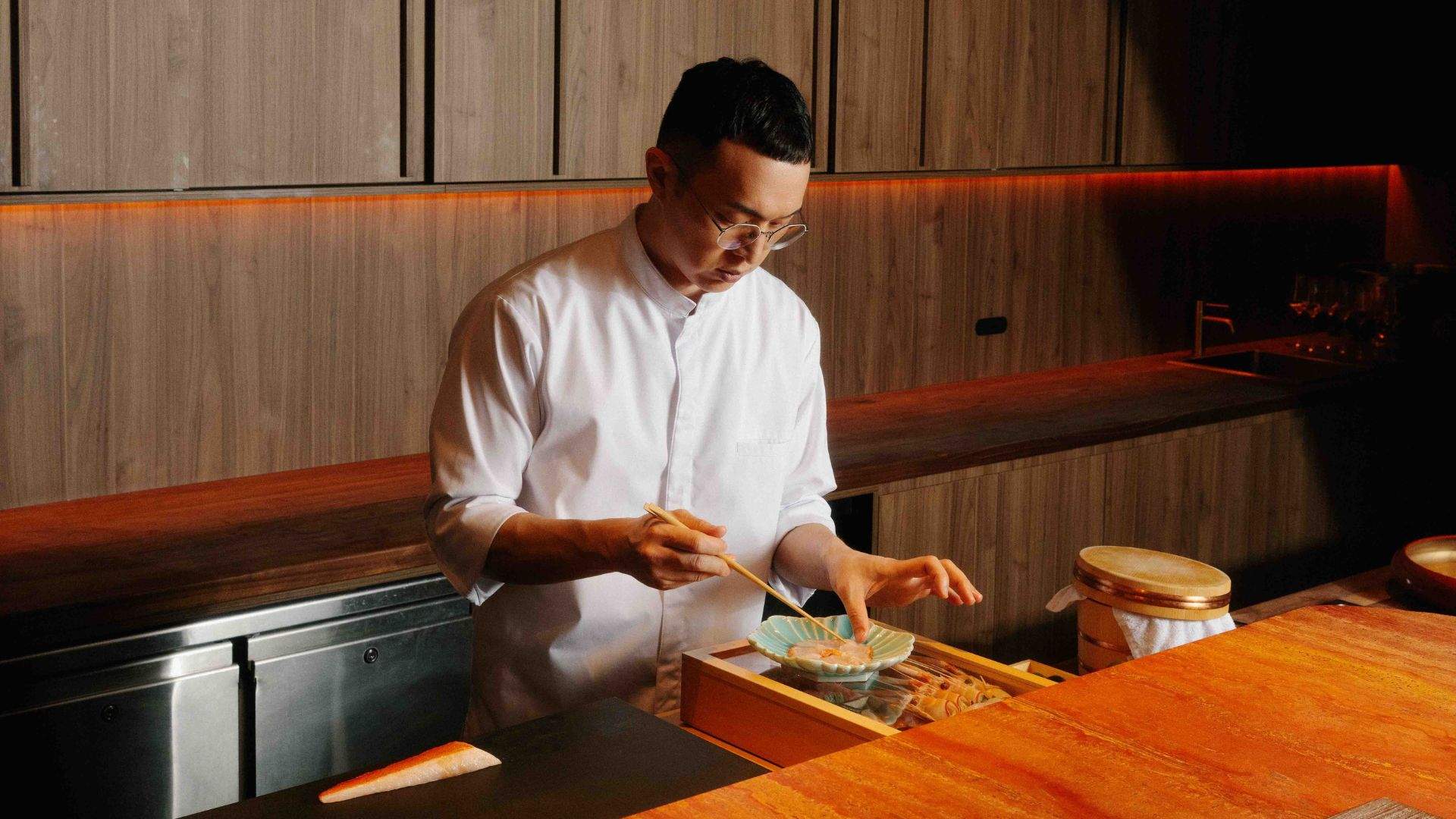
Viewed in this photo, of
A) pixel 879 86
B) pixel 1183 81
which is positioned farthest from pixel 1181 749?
pixel 1183 81

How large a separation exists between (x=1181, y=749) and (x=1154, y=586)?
→ 487 mm

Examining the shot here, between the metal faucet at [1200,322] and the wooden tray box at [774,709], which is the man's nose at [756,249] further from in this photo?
the metal faucet at [1200,322]

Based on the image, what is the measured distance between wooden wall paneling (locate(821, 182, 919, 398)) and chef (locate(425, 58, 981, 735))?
1828 millimetres

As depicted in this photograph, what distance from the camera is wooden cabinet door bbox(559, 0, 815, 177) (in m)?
2.94

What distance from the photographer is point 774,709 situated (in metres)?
1.42

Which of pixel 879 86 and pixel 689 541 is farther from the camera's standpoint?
pixel 879 86

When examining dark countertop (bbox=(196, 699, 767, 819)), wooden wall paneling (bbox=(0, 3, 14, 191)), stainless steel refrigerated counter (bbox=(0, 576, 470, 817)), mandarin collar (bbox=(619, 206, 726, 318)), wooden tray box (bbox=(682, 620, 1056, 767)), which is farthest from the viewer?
wooden wall paneling (bbox=(0, 3, 14, 191))

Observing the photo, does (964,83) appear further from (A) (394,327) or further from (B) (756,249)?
(B) (756,249)

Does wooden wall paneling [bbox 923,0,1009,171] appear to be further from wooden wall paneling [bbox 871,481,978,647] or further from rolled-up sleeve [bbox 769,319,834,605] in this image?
rolled-up sleeve [bbox 769,319,834,605]

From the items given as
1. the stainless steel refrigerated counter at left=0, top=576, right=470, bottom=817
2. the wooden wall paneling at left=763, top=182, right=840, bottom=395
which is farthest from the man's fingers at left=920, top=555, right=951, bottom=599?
the wooden wall paneling at left=763, top=182, right=840, bottom=395

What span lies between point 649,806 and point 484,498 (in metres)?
0.56

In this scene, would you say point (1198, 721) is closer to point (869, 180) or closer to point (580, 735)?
point (580, 735)

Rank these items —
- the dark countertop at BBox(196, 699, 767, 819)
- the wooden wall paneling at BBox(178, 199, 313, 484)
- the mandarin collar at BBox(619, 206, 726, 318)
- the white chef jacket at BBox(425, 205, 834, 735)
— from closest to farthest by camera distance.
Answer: the dark countertop at BBox(196, 699, 767, 819) → the white chef jacket at BBox(425, 205, 834, 735) → the mandarin collar at BBox(619, 206, 726, 318) → the wooden wall paneling at BBox(178, 199, 313, 484)

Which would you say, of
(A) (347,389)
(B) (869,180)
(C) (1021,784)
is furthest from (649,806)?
(B) (869,180)
